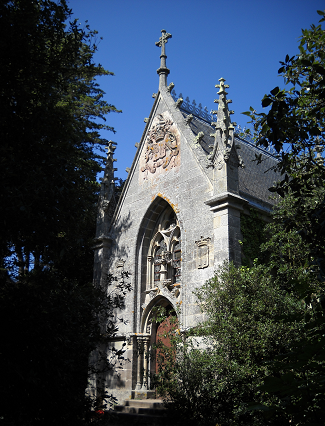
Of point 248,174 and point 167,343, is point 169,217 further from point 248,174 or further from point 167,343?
point 167,343

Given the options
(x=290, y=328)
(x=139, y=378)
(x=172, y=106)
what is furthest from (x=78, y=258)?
(x=290, y=328)

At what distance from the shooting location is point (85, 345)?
278 inches

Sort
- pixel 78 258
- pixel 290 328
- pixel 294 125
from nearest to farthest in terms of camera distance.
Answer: pixel 294 125
pixel 290 328
pixel 78 258

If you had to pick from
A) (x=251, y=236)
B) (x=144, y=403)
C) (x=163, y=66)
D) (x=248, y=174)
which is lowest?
(x=144, y=403)

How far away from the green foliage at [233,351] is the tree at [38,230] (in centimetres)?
325

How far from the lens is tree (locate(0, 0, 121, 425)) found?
6.23 metres

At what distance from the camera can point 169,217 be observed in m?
15.1

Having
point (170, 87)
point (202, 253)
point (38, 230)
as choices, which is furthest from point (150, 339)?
point (170, 87)

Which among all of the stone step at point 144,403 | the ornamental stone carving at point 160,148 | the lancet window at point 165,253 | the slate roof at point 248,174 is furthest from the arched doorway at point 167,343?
the ornamental stone carving at point 160,148

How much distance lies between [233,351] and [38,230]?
5.30 meters

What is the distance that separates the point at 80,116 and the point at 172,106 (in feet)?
26.1

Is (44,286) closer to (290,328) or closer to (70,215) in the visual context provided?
(70,215)

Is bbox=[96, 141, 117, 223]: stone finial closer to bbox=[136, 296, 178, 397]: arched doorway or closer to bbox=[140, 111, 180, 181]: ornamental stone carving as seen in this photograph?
bbox=[140, 111, 180, 181]: ornamental stone carving

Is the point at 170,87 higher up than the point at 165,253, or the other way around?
the point at 170,87
